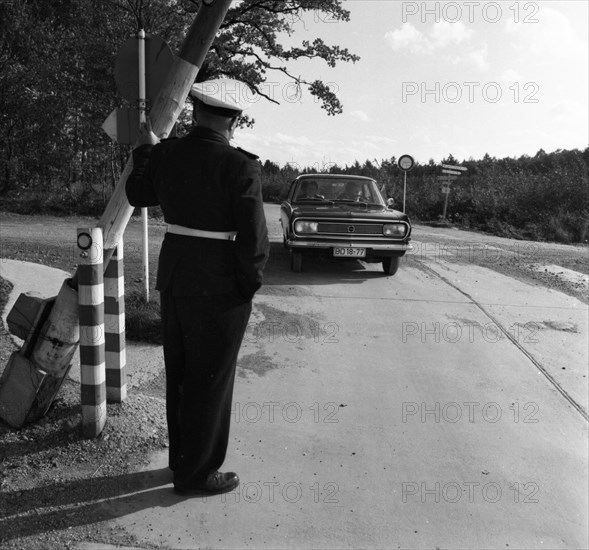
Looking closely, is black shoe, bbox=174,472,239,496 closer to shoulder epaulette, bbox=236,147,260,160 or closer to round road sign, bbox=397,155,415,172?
shoulder epaulette, bbox=236,147,260,160

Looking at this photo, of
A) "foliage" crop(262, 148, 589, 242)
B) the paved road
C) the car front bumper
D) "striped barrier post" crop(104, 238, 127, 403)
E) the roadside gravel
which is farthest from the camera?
"foliage" crop(262, 148, 589, 242)

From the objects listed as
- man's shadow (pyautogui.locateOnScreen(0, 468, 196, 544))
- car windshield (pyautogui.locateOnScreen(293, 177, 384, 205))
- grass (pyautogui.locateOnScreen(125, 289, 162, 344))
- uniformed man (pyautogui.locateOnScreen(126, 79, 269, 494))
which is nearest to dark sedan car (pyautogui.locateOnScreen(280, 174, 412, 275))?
car windshield (pyautogui.locateOnScreen(293, 177, 384, 205))

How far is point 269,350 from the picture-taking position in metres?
5.79

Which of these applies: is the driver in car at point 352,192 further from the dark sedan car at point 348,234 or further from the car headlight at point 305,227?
the car headlight at point 305,227

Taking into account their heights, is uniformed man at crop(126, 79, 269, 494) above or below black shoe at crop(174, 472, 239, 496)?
above

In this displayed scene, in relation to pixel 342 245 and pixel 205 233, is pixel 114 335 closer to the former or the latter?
pixel 205 233

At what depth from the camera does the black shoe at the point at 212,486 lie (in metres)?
3.15

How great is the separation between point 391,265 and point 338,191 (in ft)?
6.05

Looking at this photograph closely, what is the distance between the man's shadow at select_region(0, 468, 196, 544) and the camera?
9.21 ft

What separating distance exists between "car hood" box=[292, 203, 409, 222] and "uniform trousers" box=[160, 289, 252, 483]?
6.16m

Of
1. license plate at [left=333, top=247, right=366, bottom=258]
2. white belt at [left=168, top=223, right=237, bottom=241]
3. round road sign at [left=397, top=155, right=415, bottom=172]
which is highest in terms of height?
round road sign at [left=397, top=155, right=415, bottom=172]

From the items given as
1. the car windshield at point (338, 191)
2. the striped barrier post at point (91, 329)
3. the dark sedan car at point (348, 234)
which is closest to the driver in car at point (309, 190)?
the car windshield at point (338, 191)

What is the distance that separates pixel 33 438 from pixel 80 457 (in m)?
0.35

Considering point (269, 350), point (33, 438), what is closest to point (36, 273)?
point (269, 350)
